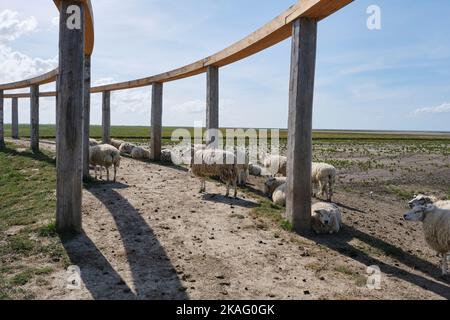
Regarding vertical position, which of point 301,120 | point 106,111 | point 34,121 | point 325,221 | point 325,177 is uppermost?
point 106,111

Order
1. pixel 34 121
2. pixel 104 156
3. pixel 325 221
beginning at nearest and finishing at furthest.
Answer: pixel 325 221 < pixel 104 156 < pixel 34 121

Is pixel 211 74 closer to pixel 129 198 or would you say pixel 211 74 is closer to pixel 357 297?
pixel 129 198

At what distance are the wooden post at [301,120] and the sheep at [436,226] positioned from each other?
2252 mm

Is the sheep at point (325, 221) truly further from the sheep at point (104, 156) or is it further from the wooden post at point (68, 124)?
the sheep at point (104, 156)

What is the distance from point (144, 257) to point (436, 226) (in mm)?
5629

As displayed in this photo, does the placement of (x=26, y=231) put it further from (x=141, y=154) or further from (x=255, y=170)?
(x=141, y=154)

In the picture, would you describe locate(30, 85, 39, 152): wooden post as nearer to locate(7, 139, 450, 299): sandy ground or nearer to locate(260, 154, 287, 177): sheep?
locate(7, 139, 450, 299): sandy ground

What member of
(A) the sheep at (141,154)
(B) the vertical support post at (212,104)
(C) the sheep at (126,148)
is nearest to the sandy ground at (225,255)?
(B) the vertical support post at (212,104)

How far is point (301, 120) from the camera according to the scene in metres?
8.91

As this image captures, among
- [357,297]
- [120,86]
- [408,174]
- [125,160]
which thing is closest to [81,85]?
[357,297]

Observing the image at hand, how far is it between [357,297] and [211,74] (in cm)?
1099

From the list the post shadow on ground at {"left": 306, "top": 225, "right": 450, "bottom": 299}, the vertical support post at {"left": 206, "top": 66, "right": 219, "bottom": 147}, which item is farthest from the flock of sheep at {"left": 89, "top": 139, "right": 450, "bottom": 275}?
the vertical support post at {"left": 206, "top": 66, "right": 219, "bottom": 147}

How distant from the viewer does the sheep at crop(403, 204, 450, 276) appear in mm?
7297

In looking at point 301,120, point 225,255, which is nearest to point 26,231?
point 225,255
